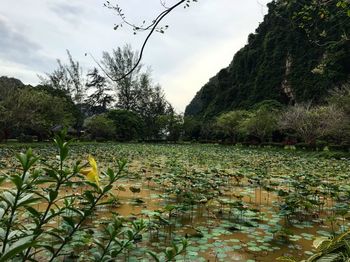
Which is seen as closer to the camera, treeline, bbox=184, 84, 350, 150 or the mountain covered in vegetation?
treeline, bbox=184, 84, 350, 150

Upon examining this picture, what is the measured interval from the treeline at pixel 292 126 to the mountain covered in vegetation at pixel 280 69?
408cm

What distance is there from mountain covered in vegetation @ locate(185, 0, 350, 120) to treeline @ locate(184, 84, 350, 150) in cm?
408

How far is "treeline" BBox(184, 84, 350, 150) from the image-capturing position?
20266 millimetres

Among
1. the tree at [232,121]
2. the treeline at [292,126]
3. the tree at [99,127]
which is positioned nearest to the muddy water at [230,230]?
the treeline at [292,126]

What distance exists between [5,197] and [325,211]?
5757mm

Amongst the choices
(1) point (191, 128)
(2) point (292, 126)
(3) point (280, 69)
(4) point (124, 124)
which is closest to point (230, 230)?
(2) point (292, 126)

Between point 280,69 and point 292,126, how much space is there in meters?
22.8

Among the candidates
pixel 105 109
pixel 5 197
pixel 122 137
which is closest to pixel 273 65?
pixel 122 137

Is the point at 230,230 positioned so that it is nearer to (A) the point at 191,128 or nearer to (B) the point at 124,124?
(B) the point at 124,124

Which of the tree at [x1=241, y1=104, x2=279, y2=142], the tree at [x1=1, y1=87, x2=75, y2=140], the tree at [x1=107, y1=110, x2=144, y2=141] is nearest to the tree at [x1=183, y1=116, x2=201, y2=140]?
the tree at [x1=107, y1=110, x2=144, y2=141]

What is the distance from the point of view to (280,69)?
47.5 meters

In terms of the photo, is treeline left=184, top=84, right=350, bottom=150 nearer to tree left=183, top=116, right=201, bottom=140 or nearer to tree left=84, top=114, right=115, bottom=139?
tree left=183, top=116, right=201, bottom=140

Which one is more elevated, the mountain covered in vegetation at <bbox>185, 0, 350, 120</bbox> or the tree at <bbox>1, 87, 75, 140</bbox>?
the mountain covered in vegetation at <bbox>185, 0, 350, 120</bbox>

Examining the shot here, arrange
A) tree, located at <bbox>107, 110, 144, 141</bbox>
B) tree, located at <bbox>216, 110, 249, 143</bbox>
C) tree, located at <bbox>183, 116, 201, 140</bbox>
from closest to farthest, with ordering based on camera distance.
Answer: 1. tree, located at <bbox>216, 110, 249, 143</bbox>
2. tree, located at <bbox>107, 110, 144, 141</bbox>
3. tree, located at <bbox>183, 116, 201, 140</bbox>
